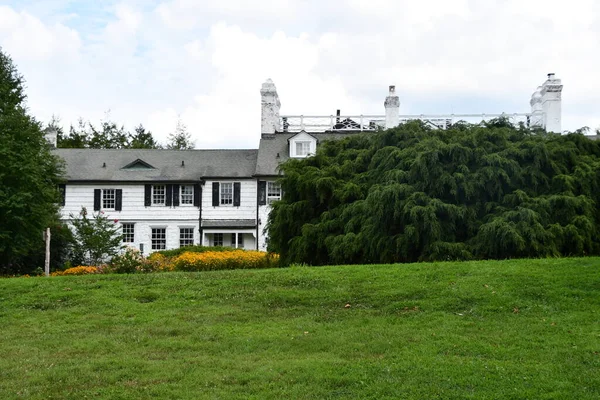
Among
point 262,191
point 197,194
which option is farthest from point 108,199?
point 262,191

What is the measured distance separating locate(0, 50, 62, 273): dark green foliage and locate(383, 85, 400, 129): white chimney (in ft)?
58.5

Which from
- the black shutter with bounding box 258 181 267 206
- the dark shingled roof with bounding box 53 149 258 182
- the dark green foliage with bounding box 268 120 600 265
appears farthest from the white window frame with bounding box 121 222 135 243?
the dark green foliage with bounding box 268 120 600 265

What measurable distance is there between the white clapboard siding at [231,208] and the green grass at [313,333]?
19834 mm

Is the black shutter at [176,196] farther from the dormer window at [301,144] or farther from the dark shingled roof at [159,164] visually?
the dormer window at [301,144]

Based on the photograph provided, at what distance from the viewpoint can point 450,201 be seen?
61.4 feet

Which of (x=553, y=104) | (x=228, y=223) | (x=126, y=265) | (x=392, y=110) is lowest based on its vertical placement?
(x=126, y=265)

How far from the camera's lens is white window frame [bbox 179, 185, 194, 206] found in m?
34.6

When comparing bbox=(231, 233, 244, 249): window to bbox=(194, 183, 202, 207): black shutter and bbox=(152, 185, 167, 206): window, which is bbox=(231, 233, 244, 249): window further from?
bbox=(152, 185, 167, 206): window

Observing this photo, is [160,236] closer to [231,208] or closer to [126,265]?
[231,208]

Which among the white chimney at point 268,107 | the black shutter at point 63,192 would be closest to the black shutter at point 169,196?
the black shutter at point 63,192

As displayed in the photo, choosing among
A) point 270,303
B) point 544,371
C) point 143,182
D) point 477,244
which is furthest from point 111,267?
point 143,182

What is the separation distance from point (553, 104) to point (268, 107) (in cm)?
1527

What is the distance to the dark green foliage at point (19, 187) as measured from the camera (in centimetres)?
2380

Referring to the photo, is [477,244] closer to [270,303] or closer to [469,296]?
[469,296]
